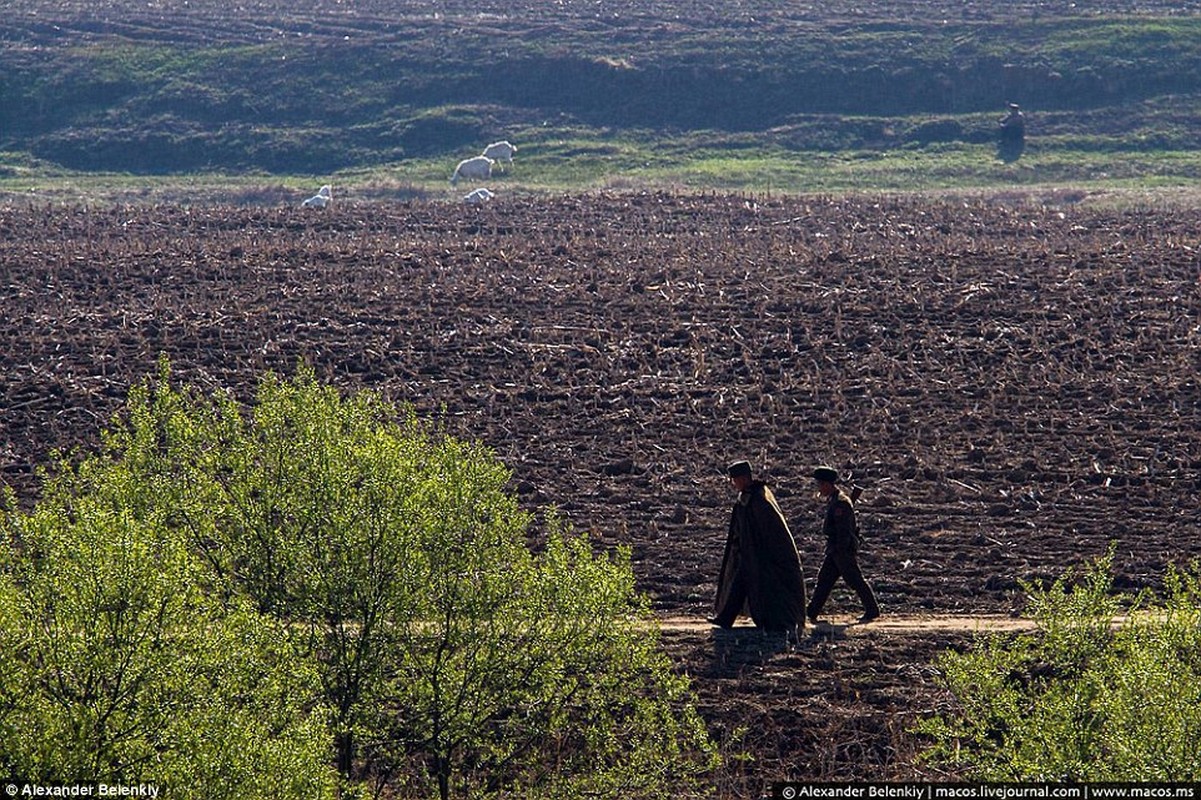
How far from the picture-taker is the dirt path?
16.0 meters

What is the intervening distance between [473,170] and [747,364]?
69.3ft

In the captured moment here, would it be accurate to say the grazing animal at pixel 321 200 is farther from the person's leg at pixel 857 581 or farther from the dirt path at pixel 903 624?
the person's leg at pixel 857 581

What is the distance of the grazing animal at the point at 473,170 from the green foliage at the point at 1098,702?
33569 mm

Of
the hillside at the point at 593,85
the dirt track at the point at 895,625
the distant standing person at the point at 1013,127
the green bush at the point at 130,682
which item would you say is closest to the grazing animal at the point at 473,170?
the hillside at the point at 593,85

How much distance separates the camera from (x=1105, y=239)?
32.0 meters

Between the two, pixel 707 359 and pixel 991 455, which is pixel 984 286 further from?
pixel 991 455

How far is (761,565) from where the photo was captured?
15406mm

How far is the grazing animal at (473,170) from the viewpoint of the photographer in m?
44.6

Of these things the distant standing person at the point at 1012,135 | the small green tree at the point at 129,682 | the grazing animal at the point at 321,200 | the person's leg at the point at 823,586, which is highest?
the small green tree at the point at 129,682

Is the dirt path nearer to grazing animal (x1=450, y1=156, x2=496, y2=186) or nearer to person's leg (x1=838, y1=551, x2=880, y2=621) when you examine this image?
person's leg (x1=838, y1=551, x2=880, y2=621)

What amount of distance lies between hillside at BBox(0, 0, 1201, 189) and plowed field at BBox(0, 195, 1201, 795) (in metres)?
13.7

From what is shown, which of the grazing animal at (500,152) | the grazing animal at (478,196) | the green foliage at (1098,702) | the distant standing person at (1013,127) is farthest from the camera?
the distant standing person at (1013,127)

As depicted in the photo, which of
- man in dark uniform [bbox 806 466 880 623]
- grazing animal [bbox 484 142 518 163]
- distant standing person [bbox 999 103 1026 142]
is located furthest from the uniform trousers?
distant standing person [bbox 999 103 1026 142]

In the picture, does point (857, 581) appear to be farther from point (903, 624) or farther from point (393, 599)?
point (393, 599)
